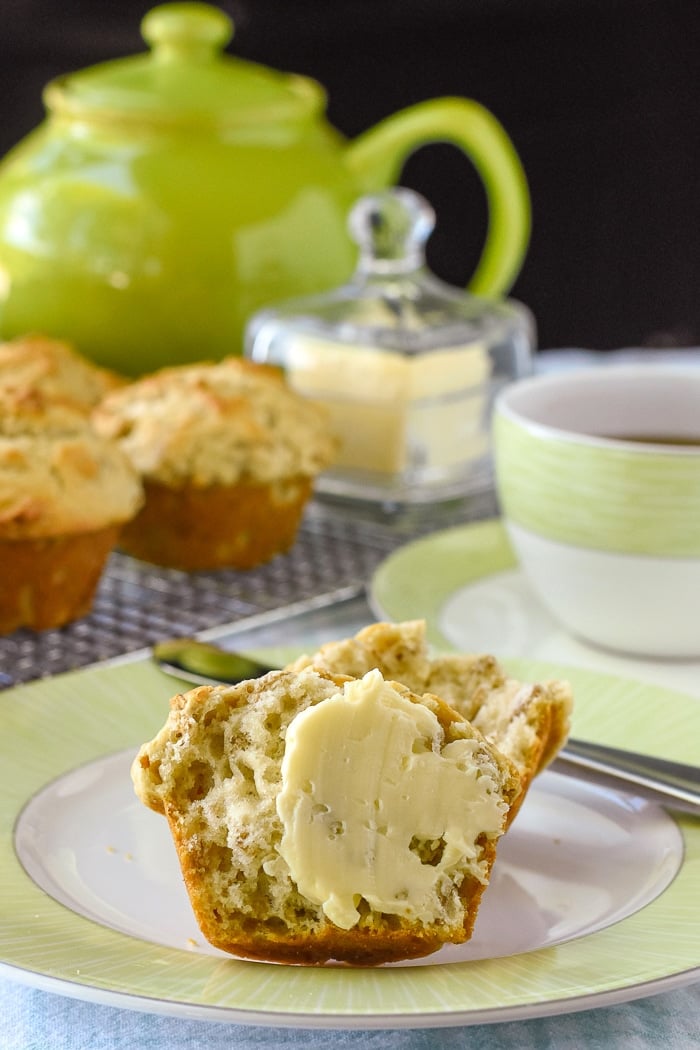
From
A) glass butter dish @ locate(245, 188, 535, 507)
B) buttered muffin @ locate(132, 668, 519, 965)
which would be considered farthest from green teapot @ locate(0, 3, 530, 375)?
buttered muffin @ locate(132, 668, 519, 965)

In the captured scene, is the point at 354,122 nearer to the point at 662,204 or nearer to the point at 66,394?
the point at 662,204

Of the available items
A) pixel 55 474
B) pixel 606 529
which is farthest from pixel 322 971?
pixel 55 474

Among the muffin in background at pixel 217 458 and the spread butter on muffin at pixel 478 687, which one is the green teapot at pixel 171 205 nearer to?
the muffin in background at pixel 217 458

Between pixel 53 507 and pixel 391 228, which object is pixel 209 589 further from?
pixel 391 228

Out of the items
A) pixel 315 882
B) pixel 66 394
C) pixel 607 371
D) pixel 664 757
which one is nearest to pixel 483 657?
pixel 664 757

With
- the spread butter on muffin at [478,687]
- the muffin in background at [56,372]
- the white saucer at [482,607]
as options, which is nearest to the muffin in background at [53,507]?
the muffin in background at [56,372]
